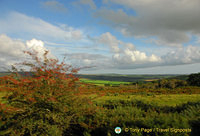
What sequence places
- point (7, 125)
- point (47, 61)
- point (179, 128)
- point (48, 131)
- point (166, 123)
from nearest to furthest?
1. point (179, 128)
2. point (166, 123)
3. point (48, 131)
4. point (7, 125)
5. point (47, 61)

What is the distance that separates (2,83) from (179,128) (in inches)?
→ 236

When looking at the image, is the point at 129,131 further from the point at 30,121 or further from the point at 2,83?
the point at 2,83

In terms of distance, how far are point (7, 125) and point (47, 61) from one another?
2.91m

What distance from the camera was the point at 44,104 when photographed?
5.15 metres

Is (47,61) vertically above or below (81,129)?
above

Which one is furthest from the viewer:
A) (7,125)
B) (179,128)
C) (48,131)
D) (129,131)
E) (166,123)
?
(7,125)

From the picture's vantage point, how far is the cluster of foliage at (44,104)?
4820 mm

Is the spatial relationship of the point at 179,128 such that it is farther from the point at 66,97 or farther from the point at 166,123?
the point at 66,97

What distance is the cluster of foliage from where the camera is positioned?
4820 mm

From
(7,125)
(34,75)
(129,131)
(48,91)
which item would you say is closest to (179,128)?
(129,131)

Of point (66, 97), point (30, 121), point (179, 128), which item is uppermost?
point (66, 97)

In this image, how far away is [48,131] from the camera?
187 inches

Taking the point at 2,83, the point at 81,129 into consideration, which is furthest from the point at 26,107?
the point at 81,129

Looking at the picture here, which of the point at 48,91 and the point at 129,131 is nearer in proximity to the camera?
the point at 129,131
